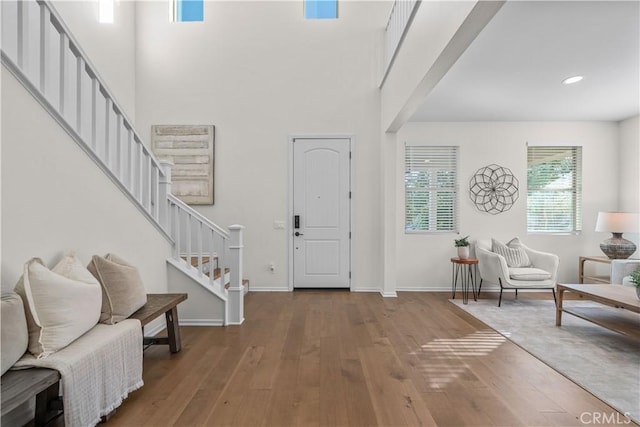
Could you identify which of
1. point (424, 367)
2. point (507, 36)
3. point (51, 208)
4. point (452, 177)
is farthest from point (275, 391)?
point (452, 177)

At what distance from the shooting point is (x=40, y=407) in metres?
1.76

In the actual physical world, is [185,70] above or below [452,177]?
above

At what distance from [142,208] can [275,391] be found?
1996 mm

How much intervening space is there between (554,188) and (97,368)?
6264 millimetres

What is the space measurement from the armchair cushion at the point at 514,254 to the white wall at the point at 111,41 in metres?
5.50

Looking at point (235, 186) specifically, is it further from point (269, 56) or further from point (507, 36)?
point (507, 36)

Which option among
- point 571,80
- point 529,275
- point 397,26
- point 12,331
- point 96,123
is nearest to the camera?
point 12,331

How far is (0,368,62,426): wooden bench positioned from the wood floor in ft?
1.12

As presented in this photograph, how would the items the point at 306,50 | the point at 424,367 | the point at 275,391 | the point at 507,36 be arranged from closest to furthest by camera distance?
the point at 275,391 → the point at 424,367 → the point at 507,36 → the point at 306,50

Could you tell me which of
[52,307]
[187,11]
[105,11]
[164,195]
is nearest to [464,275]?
[164,195]

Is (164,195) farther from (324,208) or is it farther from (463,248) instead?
(463,248)

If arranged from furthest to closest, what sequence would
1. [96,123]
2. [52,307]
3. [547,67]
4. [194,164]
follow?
[194,164]
[547,67]
[96,123]
[52,307]

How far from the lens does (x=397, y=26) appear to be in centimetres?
416

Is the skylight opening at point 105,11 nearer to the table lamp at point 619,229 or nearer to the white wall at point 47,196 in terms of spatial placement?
the white wall at point 47,196
